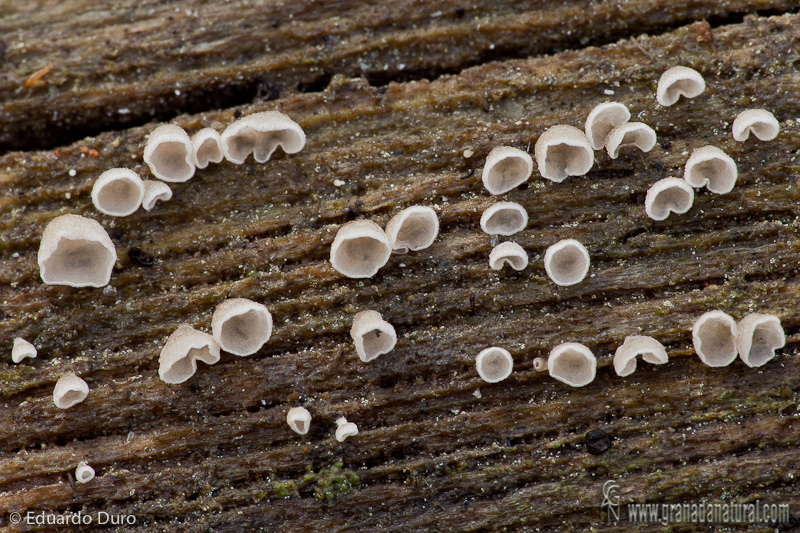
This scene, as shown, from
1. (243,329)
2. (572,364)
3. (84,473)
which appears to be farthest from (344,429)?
(84,473)

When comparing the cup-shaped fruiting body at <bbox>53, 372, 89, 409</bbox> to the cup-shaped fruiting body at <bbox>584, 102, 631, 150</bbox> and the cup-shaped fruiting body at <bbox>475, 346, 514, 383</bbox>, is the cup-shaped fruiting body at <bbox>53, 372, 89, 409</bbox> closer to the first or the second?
the cup-shaped fruiting body at <bbox>475, 346, 514, 383</bbox>

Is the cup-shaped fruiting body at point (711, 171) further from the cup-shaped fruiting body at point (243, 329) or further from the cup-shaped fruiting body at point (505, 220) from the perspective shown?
the cup-shaped fruiting body at point (243, 329)

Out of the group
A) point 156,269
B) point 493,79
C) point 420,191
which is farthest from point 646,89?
point 156,269

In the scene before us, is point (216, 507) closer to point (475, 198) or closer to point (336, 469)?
point (336, 469)

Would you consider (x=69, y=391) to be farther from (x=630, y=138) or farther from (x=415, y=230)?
(x=630, y=138)

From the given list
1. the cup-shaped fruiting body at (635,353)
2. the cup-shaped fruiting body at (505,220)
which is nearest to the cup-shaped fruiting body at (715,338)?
the cup-shaped fruiting body at (635,353)
